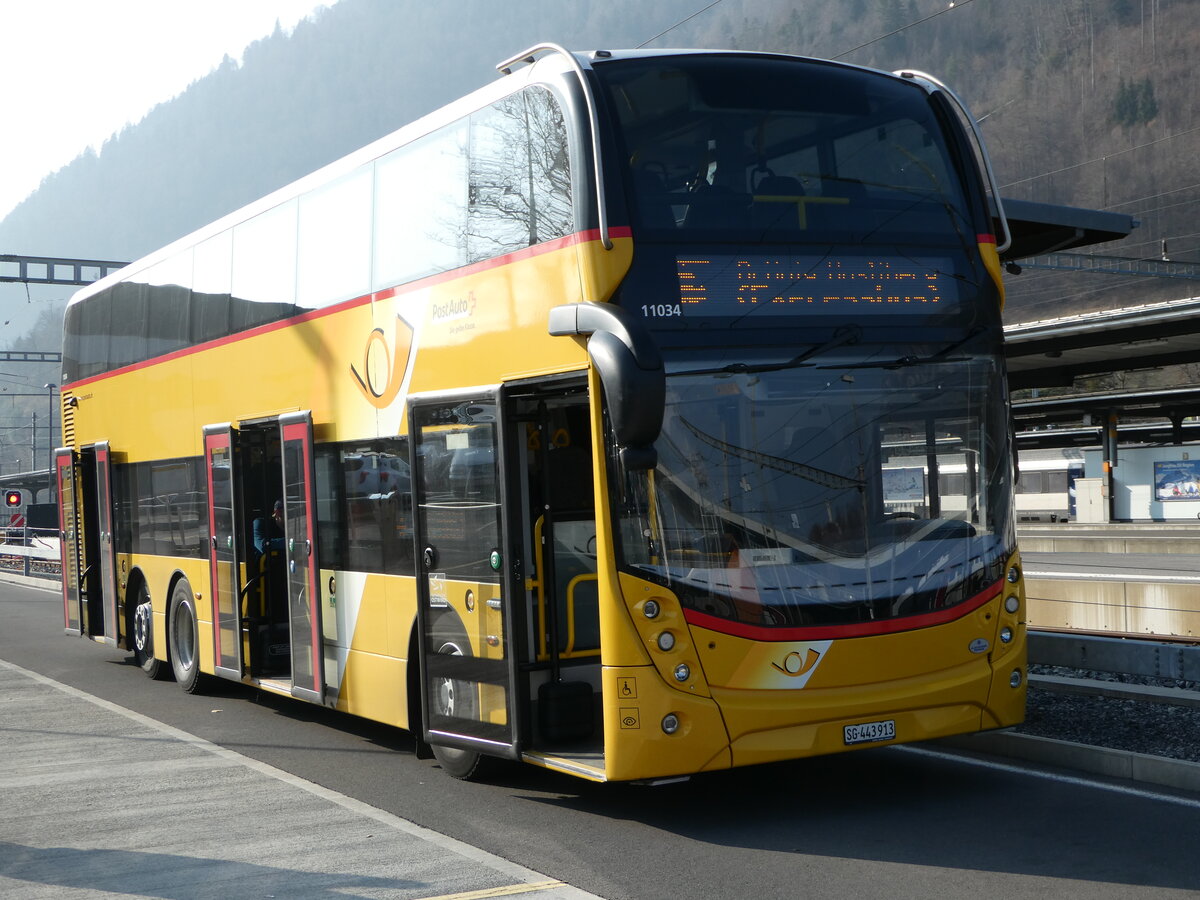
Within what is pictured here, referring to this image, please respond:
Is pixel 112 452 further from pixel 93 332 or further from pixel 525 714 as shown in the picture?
pixel 525 714

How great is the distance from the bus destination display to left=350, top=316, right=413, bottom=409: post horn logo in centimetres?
256

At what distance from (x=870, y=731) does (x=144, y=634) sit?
10.2 meters

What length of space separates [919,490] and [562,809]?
272 cm

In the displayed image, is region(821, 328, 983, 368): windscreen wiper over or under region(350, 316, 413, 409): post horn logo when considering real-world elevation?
under

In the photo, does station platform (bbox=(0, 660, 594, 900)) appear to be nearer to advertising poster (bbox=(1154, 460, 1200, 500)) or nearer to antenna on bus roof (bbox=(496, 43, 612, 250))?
antenna on bus roof (bbox=(496, 43, 612, 250))

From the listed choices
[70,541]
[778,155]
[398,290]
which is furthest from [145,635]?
[778,155]

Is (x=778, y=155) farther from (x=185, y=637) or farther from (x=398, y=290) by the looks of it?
(x=185, y=637)

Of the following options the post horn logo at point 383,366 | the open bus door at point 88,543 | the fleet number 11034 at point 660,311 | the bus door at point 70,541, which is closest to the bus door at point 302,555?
the post horn logo at point 383,366

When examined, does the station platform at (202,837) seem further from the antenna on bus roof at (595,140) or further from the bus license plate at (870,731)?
the antenna on bus roof at (595,140)

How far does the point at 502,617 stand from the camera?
853 cm

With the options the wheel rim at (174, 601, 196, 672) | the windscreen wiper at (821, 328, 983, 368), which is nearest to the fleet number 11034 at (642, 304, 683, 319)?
the windscreen wiper at (821, 328, 983, 368)

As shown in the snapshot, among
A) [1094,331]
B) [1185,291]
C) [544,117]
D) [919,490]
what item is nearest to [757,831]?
[919,490]

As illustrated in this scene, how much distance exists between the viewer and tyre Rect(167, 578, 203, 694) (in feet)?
46.3

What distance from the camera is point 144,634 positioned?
51.7 feet
